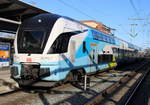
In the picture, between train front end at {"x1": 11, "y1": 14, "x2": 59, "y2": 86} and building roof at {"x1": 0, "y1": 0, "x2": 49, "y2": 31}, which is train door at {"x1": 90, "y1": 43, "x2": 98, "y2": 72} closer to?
train front end at {"x1": 11, "y1": 14, "x2": 59, "y2": 86}

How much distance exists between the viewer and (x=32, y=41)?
9.76 m

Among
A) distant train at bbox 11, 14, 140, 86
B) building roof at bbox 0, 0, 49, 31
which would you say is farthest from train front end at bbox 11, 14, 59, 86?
building roof at bbox 0, 0, 49, 31

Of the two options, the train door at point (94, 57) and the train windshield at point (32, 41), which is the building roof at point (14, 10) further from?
the train door at point (94, 57)

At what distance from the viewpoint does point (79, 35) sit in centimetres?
1175

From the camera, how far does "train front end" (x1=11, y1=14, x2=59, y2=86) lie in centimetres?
935

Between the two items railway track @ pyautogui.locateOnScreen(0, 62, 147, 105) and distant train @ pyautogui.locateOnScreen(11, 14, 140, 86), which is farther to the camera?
distant train @ pyautogui.locateOnScreen(11, 14, 140, 86)

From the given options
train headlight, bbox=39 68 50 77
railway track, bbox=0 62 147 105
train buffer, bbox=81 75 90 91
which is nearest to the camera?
railway track, bbox=0 62 147 105

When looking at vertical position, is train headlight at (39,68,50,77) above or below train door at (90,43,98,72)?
below

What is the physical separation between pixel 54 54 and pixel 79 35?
2732mm

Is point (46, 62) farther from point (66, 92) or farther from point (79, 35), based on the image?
point (79, 35)

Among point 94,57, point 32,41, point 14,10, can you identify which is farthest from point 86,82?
point 14,10

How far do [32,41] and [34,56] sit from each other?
71 centimetres

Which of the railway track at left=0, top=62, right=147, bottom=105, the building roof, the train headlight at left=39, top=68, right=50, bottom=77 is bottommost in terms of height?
the railway track at left=0, top=62, right=147, bottom=105

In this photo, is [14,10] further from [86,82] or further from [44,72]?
[44,72]
